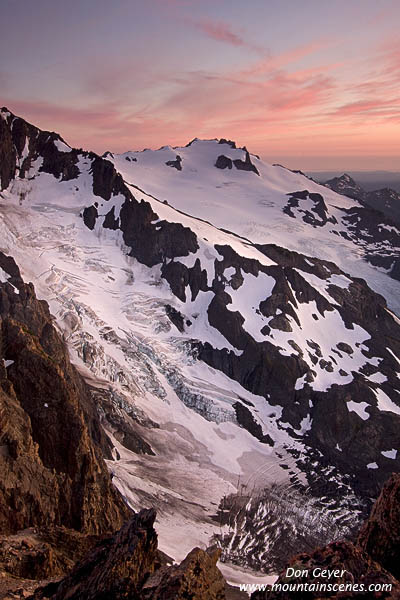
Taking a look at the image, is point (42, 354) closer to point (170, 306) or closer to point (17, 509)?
point (17, 509)

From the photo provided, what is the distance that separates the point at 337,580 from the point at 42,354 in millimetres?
35094

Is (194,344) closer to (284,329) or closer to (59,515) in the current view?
(284,329)

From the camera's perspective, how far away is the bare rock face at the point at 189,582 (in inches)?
569

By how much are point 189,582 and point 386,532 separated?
316 inches

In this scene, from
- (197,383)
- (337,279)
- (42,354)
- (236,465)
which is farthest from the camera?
(337,279)

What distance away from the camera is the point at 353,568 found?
45.0 ft

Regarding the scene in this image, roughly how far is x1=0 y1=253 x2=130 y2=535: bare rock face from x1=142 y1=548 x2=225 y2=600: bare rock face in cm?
1393

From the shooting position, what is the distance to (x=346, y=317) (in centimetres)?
11138

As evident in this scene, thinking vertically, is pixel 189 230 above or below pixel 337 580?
above

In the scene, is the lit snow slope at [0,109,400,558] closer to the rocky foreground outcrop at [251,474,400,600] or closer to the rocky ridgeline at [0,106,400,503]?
the rocky ridgeline at [0,106,400,503]

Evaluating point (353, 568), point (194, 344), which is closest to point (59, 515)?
point (353, 568)

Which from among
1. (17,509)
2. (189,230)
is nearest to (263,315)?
(189,230)

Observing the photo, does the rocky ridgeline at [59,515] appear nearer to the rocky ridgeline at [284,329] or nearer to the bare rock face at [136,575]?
the bare rock face at [136,575]

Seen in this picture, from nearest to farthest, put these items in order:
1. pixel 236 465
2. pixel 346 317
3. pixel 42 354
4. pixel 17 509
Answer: pixel 17 509, pixel 42 354, pixel 236 465, pixel 346 317
